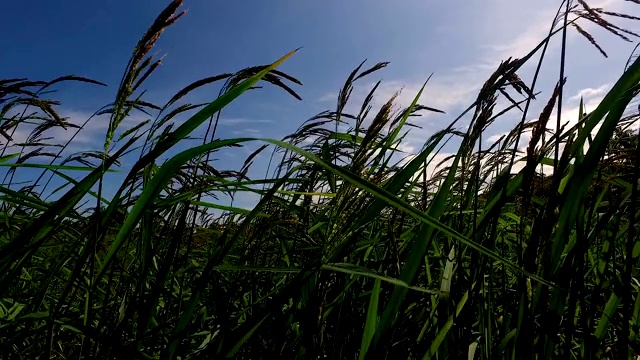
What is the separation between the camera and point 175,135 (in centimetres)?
105

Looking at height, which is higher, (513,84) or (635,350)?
(513,84)

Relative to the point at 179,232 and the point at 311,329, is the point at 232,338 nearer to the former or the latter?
the point at 311,329

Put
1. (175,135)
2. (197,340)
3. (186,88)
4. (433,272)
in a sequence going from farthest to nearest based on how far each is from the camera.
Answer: (433,272), (197,340), (186,88), (175,135)

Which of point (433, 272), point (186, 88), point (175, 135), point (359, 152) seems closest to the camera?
point (175, 135)

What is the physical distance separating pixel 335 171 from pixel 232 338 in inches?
19.3

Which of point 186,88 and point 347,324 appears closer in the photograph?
point 186,88

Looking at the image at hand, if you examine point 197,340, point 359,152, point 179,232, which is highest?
point 359,152

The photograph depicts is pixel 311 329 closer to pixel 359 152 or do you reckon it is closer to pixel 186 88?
pixel 359 152

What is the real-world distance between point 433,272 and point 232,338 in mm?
1774

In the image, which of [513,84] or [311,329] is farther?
[513,84]

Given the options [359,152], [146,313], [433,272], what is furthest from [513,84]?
[433,272]

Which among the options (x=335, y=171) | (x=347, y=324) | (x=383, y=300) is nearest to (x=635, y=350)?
(x=383, y=300)

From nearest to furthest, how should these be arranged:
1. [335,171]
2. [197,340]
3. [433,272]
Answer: [335,171]
[197,340]
[433,272]

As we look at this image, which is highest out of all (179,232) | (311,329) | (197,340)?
(179,232)
